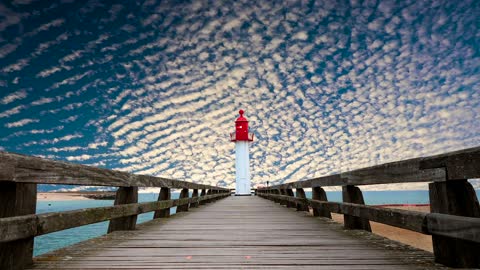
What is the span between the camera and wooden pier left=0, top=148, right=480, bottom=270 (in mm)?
2525

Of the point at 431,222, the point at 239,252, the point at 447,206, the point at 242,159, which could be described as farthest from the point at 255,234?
the point at 242,159

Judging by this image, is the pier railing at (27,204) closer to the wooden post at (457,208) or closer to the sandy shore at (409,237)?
the wooden post at (457,208)

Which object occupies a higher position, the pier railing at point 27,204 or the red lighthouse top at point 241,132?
the red lighthouse top at point 241,132

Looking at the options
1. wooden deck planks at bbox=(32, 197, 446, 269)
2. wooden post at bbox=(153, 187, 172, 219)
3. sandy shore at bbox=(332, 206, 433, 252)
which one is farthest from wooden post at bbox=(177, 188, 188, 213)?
sandy shore at bbox=(332, 206, 433, 252)

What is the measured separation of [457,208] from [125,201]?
393 cm

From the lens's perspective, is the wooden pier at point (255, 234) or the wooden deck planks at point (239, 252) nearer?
the wooden pier at point (255, 234)

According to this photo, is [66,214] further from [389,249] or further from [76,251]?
[389,249]

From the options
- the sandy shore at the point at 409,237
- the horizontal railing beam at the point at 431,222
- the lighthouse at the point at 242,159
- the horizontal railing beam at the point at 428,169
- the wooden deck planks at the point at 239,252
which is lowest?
the sandy shore at the point at 409,237

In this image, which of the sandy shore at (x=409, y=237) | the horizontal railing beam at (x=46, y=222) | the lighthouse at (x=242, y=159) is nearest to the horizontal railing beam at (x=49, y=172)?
the horizontal railing beam at (x=46, y=222)

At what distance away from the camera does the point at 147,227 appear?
576 cm

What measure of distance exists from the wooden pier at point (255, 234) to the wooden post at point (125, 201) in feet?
0.04

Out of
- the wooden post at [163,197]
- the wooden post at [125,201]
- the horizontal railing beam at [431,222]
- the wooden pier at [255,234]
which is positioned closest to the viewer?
the horizontal railing beam at [431,222]

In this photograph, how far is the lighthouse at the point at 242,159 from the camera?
31177 mm

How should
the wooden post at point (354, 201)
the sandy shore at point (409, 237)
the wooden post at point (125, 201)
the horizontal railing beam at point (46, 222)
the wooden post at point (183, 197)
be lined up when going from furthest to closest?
the sandy shore at point (409, 237)
the wooden post at point (183, 197)
the wooden post at point (125, 201)
the wooden post at point (354, 201)
the horizontal railing beam at point (46, 222)
